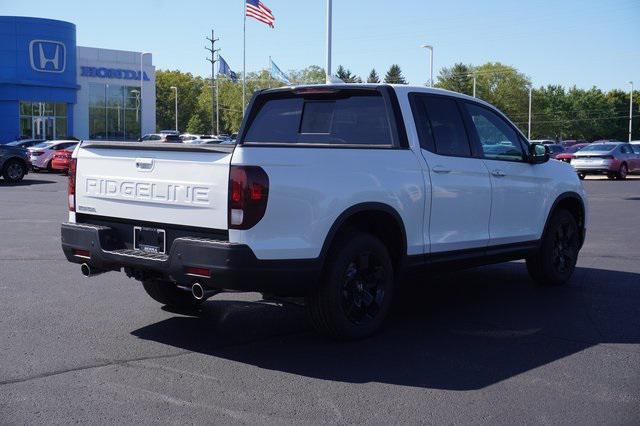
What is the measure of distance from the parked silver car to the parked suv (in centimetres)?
2200

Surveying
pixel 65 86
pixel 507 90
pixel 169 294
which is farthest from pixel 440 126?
pixel 507 90

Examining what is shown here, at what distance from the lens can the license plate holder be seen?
559 centimetres

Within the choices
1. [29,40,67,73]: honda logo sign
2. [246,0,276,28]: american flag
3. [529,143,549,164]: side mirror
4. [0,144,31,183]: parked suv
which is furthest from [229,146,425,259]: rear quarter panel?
[29,40,67,73]: honda logo sign

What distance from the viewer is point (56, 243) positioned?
1142 cm

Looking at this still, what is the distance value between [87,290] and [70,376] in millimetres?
2971

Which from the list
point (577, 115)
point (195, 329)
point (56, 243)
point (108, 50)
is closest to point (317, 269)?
point (195, 329)

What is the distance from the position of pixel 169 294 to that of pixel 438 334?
2476mm

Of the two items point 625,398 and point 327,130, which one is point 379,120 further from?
point 625,398

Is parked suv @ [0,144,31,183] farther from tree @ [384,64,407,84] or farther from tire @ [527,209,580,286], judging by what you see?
tree @ [384,64,407,84]

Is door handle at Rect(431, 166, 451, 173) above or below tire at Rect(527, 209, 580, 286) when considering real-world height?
above

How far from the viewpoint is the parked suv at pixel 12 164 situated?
1054 inches

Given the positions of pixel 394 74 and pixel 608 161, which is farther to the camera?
pixel 394 74

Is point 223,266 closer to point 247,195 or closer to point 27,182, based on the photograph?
point 247,195

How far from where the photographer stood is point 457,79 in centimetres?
11138
